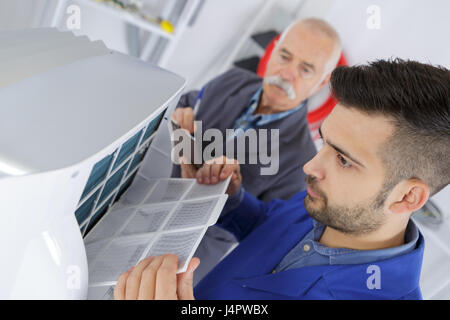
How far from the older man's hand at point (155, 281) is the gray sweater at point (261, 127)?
2.64 ft

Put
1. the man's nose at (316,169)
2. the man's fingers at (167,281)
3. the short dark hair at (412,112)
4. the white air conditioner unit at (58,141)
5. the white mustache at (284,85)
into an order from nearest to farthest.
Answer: the white air conditioner unit at (58,141) → the man's fingers at (167,281) → the short dark hair at (412,112) → the man's nose at (316,169) → the white mustache at (284,85)

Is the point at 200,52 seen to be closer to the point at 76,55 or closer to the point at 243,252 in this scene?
the point at 243,252

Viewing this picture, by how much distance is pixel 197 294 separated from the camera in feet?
Result: 3.18

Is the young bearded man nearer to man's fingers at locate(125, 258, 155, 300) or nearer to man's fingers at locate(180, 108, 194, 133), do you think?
man's fingers at locate(125, 258, 155, 300)

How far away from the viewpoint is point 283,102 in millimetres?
1484

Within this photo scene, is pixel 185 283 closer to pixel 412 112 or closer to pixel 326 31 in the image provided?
pixel 412 112

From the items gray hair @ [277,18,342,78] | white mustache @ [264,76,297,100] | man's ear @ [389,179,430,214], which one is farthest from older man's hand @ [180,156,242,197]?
gray hair @ [277,18,342,78]

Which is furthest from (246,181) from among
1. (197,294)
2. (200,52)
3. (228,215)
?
(200,52)

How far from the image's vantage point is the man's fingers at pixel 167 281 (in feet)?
1.82

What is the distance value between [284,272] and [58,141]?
58 centimetres

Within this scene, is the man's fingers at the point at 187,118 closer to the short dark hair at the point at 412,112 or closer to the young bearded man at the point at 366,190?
the young bearded man at the point at 366,190

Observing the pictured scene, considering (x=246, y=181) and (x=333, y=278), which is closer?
(x=333, y=278)

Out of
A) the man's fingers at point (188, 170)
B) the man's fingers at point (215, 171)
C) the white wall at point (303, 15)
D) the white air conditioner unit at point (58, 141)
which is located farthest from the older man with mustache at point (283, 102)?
the white air conditioner unit at point (58, 141)

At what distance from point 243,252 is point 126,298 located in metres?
0.49
